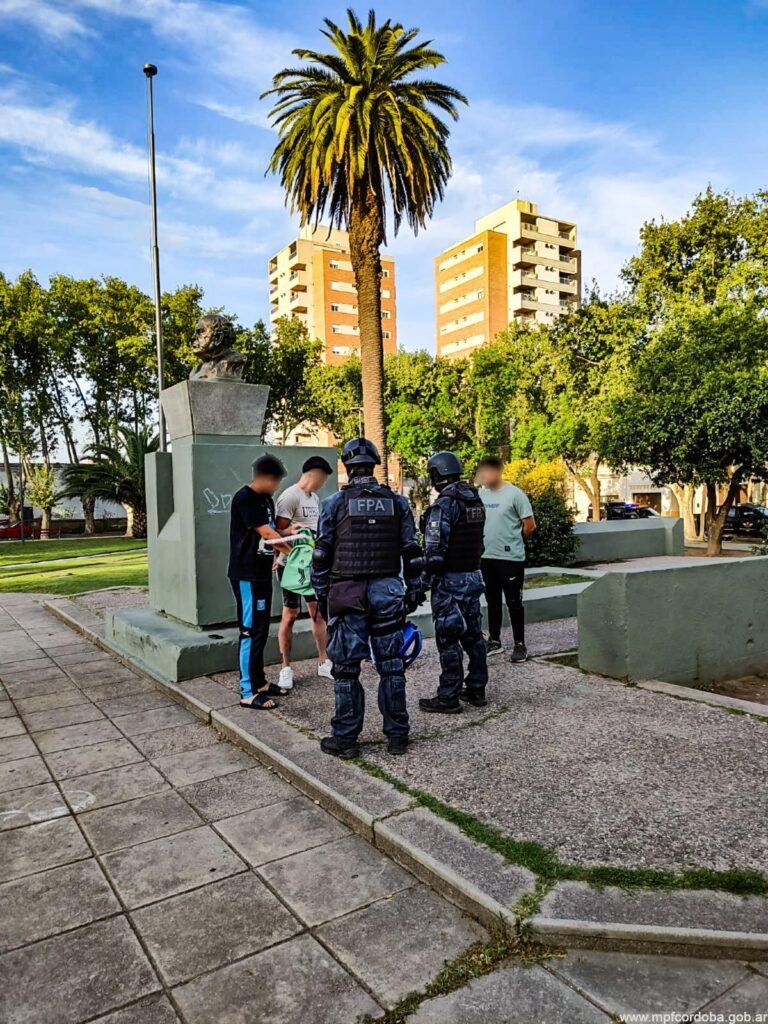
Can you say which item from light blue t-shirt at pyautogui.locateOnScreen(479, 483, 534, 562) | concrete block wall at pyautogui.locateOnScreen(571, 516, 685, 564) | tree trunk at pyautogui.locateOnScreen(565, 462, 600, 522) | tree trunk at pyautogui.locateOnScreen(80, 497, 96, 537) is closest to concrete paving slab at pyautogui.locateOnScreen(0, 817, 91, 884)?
light blue t-shirt at pyautogui.locateOnScreen(479, 483, 534, 562)

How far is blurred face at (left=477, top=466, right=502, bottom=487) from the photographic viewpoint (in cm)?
626

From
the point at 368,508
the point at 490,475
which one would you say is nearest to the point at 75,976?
the point at 368,508

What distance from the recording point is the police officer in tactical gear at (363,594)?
3936 millimetres

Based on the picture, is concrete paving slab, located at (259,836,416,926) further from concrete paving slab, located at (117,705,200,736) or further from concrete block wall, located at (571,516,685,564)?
concrete block wall, located at (571,516,685,564)

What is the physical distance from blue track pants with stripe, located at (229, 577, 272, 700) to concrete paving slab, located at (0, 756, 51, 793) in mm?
1367

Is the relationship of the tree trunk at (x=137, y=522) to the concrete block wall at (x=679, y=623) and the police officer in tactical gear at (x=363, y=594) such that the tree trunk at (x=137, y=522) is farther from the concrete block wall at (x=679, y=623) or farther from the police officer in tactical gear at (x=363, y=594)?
the police officer in tactical gear at (x=363, y=594)

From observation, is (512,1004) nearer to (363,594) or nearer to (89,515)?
(363,594)

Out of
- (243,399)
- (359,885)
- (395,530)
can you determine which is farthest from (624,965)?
(243,399)

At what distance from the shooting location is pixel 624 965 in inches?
86.0

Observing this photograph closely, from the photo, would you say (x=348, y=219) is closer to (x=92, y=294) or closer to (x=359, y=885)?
(x=359, y=885)

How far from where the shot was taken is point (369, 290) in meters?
17.3

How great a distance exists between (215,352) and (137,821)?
4.55m

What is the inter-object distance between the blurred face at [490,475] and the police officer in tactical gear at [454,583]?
1.43m

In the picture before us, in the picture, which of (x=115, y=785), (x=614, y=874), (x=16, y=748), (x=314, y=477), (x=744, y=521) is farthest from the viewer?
(x=744, y=521)
